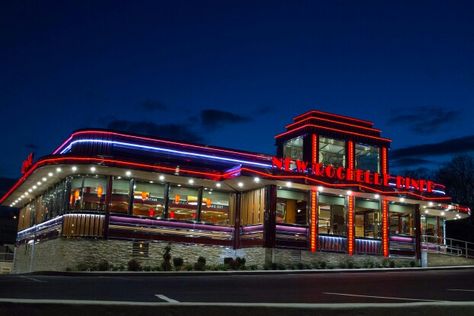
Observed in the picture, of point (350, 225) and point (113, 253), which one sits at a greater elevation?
point (350, 225)

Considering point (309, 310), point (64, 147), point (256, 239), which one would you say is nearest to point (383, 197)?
point (256, 239)

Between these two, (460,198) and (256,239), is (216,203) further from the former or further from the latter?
(460,198)

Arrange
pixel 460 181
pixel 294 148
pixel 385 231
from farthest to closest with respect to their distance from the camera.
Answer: pixel 460 181
pixel 294 148
pixel 385 231

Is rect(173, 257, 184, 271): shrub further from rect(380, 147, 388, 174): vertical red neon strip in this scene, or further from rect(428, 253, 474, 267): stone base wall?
rect(428, 253, 474, 267): stone base wall

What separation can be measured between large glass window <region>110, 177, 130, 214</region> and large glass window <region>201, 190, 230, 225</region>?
14.5 feet

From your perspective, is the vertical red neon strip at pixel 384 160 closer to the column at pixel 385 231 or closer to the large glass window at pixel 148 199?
the column at pixel 385 231

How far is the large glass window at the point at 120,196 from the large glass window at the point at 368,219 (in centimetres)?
1332

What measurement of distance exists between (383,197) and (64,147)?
18481mm

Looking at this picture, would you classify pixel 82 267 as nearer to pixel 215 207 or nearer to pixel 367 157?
pixel 215 207

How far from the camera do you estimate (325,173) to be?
3056cm

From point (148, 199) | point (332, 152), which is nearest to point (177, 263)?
point (148, 199)

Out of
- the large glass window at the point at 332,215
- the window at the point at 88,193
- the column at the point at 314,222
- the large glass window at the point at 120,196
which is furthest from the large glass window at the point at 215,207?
the window at the point at 88,193

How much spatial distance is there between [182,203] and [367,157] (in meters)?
12.7

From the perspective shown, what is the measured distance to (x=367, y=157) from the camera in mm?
35688
